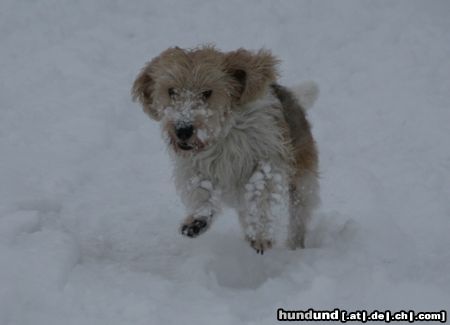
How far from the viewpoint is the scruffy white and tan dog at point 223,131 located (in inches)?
166

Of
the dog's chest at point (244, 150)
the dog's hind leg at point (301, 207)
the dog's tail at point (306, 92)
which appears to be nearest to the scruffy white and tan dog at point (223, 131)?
the dog's chest at point (244, 150)

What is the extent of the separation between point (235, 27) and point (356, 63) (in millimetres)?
2085

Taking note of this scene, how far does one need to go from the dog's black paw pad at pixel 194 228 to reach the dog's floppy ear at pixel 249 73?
918 millimetres

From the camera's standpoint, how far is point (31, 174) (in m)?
5.79

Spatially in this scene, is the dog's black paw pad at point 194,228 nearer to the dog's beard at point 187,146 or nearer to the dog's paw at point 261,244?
the dog's paw at point 261,244

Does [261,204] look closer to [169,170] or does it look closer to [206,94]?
[206,94]

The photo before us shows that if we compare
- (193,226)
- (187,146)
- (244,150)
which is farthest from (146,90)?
(193,226)

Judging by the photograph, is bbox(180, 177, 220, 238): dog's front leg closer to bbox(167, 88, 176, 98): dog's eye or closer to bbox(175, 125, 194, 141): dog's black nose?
bbox(175, 125, 194, 141): dog's black nose

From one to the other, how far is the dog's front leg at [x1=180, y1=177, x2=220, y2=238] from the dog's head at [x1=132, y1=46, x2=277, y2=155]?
351 millimetres

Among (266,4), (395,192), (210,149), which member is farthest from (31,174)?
(266,4)

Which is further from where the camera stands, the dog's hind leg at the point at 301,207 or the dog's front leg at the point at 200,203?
the dog's hind leg at the point at 301,207

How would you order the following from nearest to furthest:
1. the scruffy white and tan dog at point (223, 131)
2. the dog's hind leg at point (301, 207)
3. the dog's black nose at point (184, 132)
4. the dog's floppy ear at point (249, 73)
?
the dog's black nose at point (184, 132) → the scruffy white and tan dog at point (223, 131) → the dog's floppy ear at point (249, 73) → the dog's hind leg at point (301, 207)

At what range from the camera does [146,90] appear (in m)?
4.76

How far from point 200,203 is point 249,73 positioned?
1020mm
